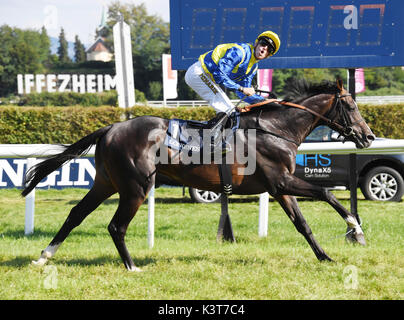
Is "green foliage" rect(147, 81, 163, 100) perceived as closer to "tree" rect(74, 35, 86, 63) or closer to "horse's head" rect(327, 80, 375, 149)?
"tree" rect(74, 35, 86, 63)

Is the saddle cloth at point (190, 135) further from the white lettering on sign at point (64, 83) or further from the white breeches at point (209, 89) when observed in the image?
the white lettering on sign at point (64, 83)

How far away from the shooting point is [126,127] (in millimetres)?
4996

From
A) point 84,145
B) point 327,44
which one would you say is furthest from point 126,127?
point 327,44

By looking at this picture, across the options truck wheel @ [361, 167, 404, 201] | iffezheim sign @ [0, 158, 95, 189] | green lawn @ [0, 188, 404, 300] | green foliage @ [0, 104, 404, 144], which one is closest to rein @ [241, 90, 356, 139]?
green lawn @ [0, 188, 404, 300]

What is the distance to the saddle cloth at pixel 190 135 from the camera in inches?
193

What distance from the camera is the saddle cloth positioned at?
489cm

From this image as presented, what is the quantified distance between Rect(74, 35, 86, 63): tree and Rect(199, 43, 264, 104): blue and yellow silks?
121 metres

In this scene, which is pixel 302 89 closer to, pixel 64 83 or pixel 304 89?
pixel 304 89

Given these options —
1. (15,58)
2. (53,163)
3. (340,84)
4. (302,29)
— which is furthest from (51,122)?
(15,58)

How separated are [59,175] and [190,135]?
22.0 ft

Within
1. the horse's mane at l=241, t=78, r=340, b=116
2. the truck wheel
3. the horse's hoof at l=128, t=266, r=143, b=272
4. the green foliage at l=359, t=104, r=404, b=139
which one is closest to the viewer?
the horse's hoof at l=128, t=266, r=143, b=272

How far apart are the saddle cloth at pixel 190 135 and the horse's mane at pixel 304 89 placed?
0.86 metres

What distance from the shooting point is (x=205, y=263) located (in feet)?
16.4
